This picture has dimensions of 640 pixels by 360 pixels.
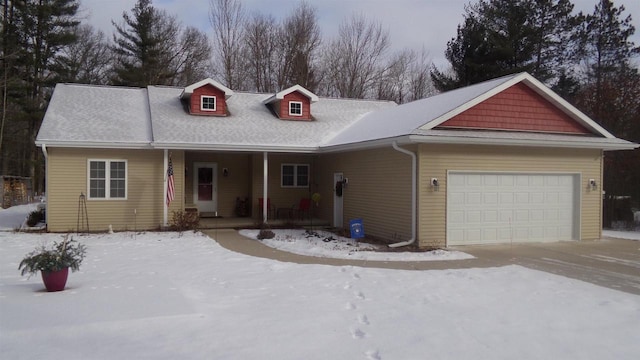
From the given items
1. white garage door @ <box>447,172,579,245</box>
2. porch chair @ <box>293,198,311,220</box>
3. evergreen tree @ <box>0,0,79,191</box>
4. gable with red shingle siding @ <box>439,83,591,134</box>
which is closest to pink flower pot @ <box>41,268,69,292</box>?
white garage door @ <box>447,172,579,245</box>

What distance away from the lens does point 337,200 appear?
1652cm

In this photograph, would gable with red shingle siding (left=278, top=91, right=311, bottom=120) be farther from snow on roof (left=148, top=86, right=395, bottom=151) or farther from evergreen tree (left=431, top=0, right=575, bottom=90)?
evergreen tree (left=431, top=0, right=575, bottom=90)

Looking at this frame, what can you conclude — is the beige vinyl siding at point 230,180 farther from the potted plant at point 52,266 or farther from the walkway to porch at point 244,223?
the potted plant at point 52,266

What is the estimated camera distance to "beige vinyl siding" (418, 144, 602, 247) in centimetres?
1196

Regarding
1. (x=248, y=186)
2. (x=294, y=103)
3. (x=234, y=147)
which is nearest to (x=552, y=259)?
(x=234, y=147)

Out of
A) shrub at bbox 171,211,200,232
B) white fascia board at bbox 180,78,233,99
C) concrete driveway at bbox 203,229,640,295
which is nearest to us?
concrete driveway at bbox 203,229,640,295

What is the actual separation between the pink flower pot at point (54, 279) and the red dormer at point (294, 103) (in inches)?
472

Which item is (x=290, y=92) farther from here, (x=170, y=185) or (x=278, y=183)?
(x=170, y=185)

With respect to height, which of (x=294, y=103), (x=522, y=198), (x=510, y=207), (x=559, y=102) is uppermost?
(x=294, y=103)

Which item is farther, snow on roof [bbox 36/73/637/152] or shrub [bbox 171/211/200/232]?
shrub [bbox 171/211/200/232]

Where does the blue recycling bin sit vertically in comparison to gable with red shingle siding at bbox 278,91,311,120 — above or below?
below

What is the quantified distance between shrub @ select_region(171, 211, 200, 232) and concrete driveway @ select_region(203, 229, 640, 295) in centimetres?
205

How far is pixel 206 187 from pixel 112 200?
3.91 meters

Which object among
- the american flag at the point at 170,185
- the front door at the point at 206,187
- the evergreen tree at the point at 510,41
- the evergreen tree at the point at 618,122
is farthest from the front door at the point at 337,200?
the evergreen tree at the point at 510,41
